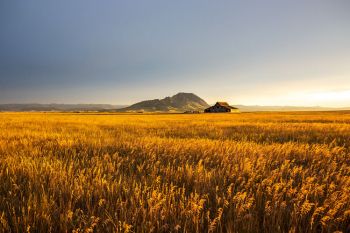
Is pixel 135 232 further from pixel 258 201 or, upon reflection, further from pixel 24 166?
pixel 24 166

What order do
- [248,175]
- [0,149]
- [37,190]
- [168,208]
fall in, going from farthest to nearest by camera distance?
[0,149] → [248,175] → [37,190] → [168,208]

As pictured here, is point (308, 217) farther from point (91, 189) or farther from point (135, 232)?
point (91, 189)

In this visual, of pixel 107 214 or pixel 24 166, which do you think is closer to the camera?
pixel 107 214

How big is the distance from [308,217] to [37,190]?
3.21m

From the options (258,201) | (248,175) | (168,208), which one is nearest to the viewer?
(168,208)

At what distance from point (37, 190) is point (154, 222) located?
178 centimetres

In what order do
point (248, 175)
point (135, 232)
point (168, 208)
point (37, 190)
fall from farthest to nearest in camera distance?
point (248, 175) < point (37, 190) < point (168, 208) < point (135, 232)

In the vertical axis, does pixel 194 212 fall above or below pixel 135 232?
above

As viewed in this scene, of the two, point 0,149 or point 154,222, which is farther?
point 0,149

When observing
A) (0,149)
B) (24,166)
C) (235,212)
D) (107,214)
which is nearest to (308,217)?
(235,212)

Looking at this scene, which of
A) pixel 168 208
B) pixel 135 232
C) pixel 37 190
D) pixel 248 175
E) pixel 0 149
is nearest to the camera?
pixel 135 232

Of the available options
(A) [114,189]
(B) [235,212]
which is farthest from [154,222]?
(A) [114,189]

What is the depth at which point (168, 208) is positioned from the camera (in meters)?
2.63

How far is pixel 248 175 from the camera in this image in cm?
423
